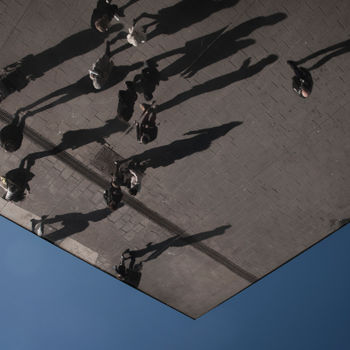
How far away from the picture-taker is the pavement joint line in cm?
973

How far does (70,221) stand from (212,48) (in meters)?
8.04

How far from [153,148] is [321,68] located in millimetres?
5934

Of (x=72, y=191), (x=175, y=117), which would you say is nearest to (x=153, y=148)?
(x=175, y=117)

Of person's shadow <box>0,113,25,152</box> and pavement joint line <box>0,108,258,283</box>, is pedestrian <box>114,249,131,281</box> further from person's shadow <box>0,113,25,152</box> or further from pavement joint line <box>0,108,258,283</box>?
person's shadow <box>0,113,25,152</box>

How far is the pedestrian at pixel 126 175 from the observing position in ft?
33.0

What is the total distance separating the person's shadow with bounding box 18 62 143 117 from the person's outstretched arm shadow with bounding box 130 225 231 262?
6.55 m

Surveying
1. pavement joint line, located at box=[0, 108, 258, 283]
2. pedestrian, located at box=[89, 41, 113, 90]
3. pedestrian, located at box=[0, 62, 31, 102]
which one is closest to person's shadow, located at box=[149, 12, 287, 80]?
pedestrian, located at box=[89, 41, 113, 90]

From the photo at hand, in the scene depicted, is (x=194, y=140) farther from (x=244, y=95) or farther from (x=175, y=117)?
(x=244, y=95)

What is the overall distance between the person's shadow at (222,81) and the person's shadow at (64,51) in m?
2.61

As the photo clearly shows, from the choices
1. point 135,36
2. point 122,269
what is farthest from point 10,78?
point 122,269

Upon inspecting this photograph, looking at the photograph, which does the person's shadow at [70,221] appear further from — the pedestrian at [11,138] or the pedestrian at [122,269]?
the pedestrian at [11,138]

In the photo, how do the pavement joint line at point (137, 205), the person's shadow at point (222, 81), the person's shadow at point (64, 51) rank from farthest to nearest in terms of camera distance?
the pavement joint line at point (137, 205) < the person's shadow at point (222, 81) < the person's shadow at point (64, 51)

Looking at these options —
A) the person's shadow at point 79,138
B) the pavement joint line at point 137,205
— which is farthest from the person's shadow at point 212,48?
the pavement joint line at point 137,205

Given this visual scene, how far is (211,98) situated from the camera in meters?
9.74
